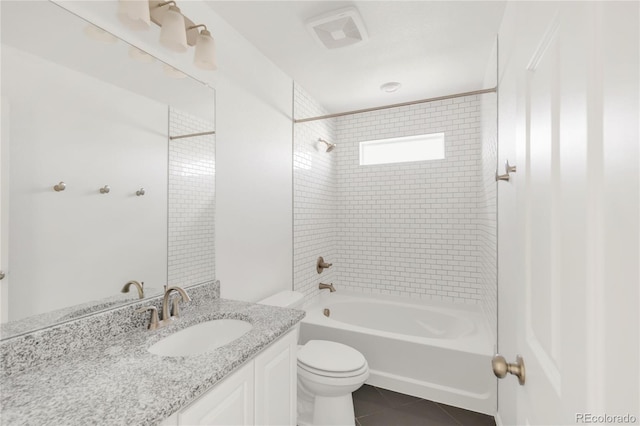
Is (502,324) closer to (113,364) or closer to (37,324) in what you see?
(113,364)

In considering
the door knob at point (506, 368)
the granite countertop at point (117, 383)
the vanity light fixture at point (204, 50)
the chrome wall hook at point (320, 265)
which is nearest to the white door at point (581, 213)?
the door knob at point (506, 368)

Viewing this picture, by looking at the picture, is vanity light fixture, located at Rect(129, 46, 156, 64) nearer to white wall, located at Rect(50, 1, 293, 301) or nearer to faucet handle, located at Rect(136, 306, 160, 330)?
white wall, located at Rect(50, 1, 293, 301)

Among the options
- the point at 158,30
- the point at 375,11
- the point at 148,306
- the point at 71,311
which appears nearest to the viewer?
the point at 71,311

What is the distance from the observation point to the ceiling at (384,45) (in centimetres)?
182

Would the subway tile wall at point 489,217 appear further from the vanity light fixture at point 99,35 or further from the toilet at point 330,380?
the vanity light fixture at point 99,35

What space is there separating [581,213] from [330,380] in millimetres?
1764

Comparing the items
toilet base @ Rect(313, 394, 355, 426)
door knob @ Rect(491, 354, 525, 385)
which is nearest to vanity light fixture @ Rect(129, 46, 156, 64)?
door knob @ Rect(491, 354, 525, 385)

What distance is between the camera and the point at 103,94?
1.26 metres

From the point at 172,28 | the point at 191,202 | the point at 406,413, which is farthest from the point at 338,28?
the point at 406,413

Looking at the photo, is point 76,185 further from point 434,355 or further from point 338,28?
point 434,355

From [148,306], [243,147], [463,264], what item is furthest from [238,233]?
[463,264]

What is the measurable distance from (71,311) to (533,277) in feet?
5.16

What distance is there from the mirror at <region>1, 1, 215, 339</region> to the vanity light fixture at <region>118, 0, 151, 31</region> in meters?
0.10

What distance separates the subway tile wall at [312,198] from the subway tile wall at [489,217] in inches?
63.0
